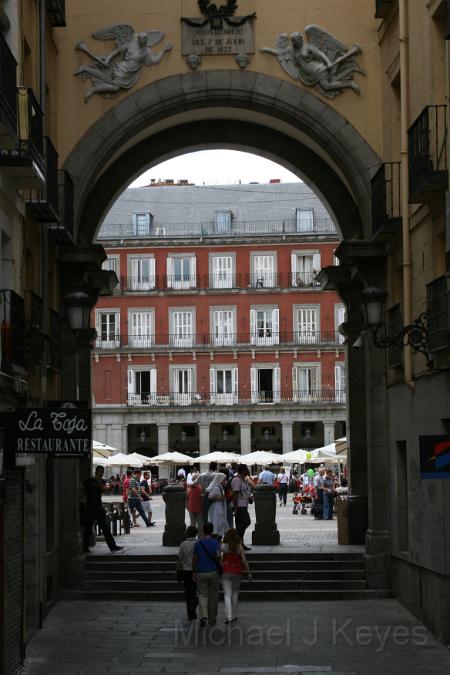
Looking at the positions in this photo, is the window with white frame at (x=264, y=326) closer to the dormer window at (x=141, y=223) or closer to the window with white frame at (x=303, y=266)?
the window with white frame at (x=303, y=266)

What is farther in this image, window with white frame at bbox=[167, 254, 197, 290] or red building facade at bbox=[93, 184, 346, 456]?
window with white frame at bbox=[167, 254, 197, 290]

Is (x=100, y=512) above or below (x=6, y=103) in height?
below

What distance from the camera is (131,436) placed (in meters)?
76.9

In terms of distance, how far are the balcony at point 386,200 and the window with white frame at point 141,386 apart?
181 feet

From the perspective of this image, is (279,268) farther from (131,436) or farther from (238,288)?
(131,436)

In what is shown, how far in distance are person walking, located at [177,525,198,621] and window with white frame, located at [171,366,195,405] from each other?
2228 inches

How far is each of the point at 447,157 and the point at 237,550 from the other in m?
6.00

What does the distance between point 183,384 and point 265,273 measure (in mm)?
7726

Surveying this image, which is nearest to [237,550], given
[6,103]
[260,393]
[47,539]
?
[47,539]

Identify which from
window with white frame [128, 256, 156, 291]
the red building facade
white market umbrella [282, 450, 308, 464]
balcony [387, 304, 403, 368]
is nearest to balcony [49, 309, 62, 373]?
balcony [387, 304, 403, 368]

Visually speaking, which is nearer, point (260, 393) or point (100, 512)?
point (100, 512)

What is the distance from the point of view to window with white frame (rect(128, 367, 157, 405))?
248 feet

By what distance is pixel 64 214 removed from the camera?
20.7m

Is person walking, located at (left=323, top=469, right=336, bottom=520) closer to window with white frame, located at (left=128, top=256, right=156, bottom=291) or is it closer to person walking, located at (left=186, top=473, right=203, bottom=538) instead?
person walking, located at (left=186, top=473, right=203, bottom=538)
